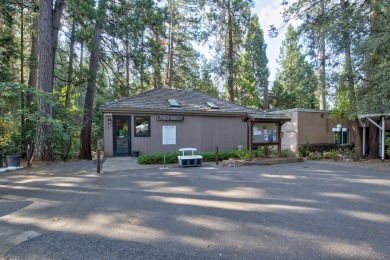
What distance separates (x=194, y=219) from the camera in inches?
162

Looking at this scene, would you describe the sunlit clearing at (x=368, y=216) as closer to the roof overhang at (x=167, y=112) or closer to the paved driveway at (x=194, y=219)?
the paved driveway at (x=194, y=219)

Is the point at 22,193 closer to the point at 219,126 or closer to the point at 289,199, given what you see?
the point at 289,199

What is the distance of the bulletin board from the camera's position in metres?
12.0

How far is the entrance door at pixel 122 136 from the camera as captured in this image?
1320cm

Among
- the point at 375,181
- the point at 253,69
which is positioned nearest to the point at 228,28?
the point at 253,69

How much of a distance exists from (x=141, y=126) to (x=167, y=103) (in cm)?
218

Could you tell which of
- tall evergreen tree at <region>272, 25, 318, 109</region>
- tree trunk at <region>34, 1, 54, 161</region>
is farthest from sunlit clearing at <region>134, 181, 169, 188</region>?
tall evergreen tree at <region>272, 25, 318, 109</region>

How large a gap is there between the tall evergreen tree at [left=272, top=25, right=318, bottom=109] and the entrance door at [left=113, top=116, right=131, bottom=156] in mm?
15041

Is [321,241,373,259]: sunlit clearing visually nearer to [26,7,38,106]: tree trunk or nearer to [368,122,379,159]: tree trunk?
[368,122,379,159]: tree trunk

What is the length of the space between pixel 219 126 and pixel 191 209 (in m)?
11.2

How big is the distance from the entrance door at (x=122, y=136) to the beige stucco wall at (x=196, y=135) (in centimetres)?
21

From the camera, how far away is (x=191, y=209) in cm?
465

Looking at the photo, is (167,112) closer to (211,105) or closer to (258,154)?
(211,105)

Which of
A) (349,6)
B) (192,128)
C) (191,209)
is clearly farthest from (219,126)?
(191,209)
